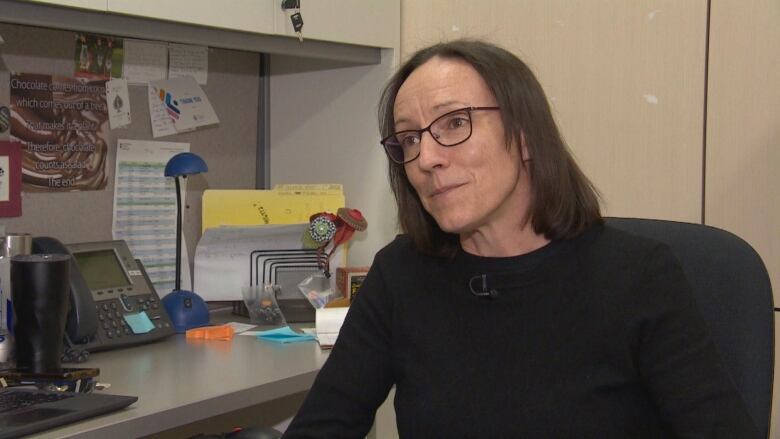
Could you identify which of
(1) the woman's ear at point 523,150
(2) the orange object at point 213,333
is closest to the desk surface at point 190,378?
(2) the orange object at point 213,333

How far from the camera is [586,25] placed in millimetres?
1868

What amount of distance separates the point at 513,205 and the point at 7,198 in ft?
3.46

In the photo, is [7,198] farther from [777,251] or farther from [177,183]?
[777,251]

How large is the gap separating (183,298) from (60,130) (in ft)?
1.38

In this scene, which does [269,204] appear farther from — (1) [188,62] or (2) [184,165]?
(1) [188,62]

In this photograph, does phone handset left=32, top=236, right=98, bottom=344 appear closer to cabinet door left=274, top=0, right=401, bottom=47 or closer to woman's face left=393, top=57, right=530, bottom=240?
cabinet door left=274, top=0, right=401, bottom=47

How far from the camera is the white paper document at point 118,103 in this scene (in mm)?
1957

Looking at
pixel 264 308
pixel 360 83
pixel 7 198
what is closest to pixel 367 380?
pixel 264 308

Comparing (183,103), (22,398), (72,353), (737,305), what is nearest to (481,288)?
(737,305)

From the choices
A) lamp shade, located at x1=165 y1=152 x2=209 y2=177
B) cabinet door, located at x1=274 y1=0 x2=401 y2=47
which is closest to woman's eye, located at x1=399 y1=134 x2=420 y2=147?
cabinet door, located at x1=274 y1=0 x2=401 y2=47

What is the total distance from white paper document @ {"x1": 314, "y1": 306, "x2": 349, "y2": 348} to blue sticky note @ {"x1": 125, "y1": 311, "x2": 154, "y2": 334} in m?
0.32

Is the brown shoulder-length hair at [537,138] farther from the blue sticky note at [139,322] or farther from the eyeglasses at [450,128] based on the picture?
the blue sticky note at [139,322]

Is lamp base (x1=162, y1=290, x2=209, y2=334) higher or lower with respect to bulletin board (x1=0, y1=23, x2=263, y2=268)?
lower

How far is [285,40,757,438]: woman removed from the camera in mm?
1103
